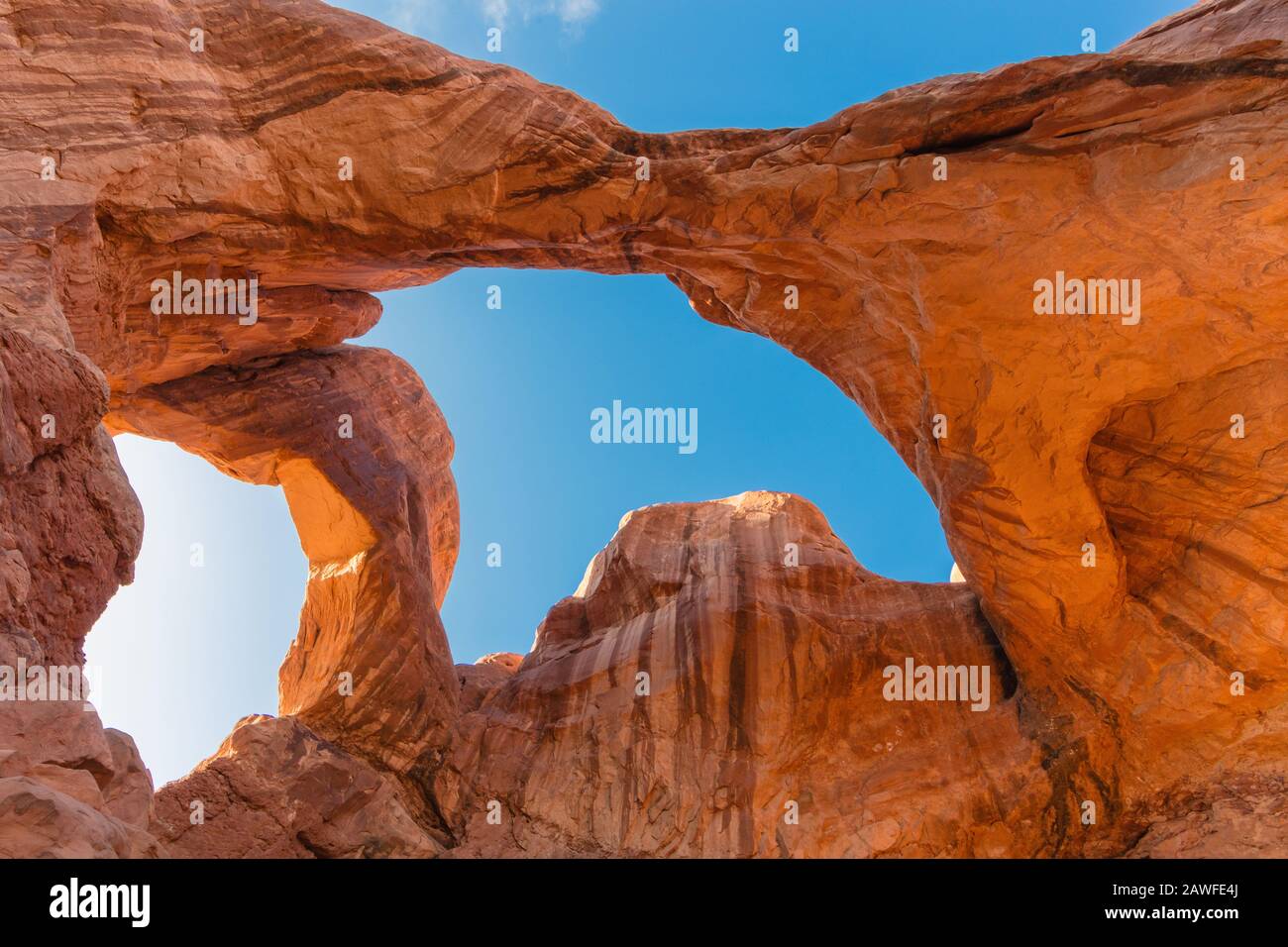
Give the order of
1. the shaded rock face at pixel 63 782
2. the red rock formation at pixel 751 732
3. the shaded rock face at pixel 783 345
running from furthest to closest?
the red rock formation at pixel 751 732 → the shaded rock face at pixel 783 345 → the shaded rock face at pixel 63 782

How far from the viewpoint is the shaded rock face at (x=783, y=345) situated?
36.0 feet

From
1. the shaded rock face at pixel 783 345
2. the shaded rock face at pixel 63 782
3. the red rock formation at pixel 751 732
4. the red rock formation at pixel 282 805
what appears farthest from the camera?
the red rock formation at pixel 751 732

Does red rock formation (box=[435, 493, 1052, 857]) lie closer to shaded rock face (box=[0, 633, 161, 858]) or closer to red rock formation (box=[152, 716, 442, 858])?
red rock formation (box=[152, 716, 442, 858])

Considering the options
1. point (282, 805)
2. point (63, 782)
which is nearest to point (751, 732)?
point (282, 805)

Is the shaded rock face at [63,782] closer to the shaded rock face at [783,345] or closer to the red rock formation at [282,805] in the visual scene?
the shaded rock face at [783,345]

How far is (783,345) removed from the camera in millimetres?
15016

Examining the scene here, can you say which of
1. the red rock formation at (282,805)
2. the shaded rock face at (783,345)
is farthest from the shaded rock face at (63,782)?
the red rock formation at (282,805)

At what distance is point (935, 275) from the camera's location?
12.5 meters

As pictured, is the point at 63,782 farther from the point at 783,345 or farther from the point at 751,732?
the point at 783,345

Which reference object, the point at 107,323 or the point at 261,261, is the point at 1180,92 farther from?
the point at 107,323

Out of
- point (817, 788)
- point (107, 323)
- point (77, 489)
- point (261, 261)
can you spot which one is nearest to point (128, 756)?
point (77, 489)

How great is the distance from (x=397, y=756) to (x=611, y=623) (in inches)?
162

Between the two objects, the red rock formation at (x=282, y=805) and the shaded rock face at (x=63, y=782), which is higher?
the shaded rock face at (x=63, y=782)

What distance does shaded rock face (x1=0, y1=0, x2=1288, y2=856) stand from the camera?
1096 cm
